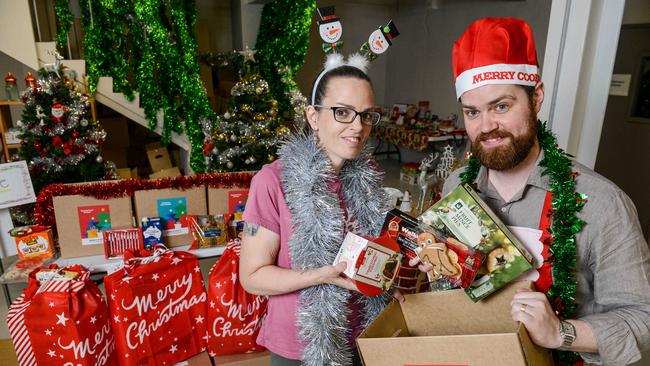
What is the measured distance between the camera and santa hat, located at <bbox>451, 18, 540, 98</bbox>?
3.33 feet

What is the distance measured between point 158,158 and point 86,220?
334 cm

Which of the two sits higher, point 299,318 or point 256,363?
point 299,318

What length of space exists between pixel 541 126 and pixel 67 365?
7.25 ft

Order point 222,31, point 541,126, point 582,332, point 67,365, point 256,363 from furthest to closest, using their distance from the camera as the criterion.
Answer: point 222,31 < point 256,363 < point 67,365 < point 541,126 < point 582,332

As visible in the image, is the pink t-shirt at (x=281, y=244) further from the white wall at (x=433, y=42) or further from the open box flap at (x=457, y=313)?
the white wall at (x=433, y=42)

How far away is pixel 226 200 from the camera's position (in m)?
2.77

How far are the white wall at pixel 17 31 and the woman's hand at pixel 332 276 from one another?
15.1ft

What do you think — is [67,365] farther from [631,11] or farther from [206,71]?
[206,71]

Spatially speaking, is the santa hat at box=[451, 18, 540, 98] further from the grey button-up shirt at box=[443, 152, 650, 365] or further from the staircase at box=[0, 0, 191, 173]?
the staircase at box=[0, 0, 191, 173]

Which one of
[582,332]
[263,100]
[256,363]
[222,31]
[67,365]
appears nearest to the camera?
[582,332]

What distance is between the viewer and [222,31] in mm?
6855

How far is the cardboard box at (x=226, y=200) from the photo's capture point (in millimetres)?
2748

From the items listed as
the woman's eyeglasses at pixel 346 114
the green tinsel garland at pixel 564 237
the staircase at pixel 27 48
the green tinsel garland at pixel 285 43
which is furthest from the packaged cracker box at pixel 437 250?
the staircase at pixel 27 48

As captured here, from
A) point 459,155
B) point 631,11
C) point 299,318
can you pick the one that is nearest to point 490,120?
point 299,318
